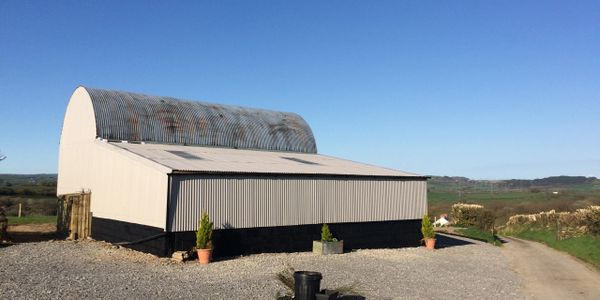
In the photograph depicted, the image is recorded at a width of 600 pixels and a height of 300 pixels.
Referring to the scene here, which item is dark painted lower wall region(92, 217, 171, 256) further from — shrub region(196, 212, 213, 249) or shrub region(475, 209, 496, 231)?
shrub region(475, 209, 496, 231)

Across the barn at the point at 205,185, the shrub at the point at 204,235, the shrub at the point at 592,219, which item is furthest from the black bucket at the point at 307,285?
the shrub at the point at 592,219

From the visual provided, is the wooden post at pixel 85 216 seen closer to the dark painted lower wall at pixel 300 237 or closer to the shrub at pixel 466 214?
the dark painted lower wall at pixel 300 237

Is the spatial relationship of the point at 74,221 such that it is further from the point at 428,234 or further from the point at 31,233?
the point at 428,234

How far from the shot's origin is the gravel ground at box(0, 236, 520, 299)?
12.4 metres

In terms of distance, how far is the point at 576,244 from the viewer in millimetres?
26359

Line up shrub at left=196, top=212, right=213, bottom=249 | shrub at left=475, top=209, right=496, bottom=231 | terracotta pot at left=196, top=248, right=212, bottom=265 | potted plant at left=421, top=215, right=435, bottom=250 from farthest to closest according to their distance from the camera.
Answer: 1. shrub at left=475, top=209, right=496, bottom=231
2. potted plant at left=421, top=215, right=435, bottom=250
3. shrub at left=196, top=212, right=213, bottom=249
4. terracotta pot at left=196, top=248, right=212, bottom=265

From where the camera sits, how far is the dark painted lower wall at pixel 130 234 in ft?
57.3

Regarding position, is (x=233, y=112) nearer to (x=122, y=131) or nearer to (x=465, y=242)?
(x=122, y=131)

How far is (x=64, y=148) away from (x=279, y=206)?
45.8ft

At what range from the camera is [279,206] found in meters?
20.1

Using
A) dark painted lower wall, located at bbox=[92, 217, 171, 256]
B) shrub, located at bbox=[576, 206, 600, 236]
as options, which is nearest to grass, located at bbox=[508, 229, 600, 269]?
shrub, located at bbox=[576, 206, 600, 236]

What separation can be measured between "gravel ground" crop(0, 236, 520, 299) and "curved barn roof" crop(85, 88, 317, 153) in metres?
6.63

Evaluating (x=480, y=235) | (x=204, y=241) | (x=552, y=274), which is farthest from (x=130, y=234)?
(x=480, y=235)

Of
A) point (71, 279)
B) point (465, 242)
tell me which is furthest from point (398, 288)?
point (465, 242)
